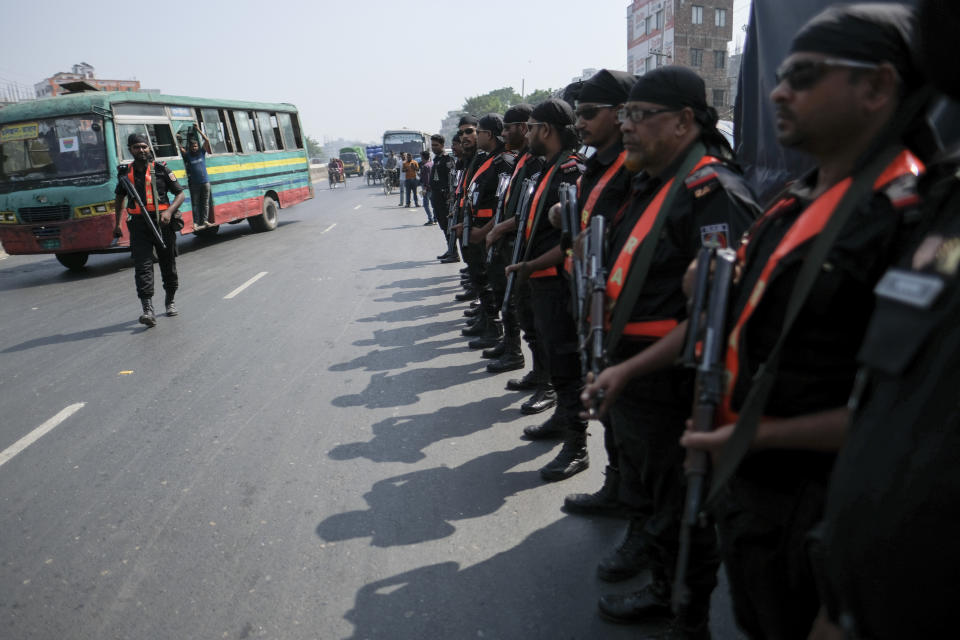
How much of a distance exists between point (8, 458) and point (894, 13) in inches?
195

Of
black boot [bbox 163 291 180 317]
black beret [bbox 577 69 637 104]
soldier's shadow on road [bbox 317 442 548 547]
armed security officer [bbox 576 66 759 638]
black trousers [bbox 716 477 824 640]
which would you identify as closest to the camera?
black trousers [bbox 716 477 824 640]

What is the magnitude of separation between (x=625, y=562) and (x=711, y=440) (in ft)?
4.87

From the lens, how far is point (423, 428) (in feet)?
14.3

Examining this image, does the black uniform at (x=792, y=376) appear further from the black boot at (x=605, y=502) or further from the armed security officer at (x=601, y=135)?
the black boot at (x=605, y=502)

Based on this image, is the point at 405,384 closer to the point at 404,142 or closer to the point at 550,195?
the point at 550,195

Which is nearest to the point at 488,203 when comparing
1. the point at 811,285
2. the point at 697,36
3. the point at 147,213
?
the point at 147,213

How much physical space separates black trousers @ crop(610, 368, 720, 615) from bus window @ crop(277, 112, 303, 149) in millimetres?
17032

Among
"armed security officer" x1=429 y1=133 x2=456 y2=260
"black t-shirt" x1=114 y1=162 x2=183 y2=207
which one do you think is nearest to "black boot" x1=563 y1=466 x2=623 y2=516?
"black t-shirt" x1=114 y1=162 x2=183 y2=207

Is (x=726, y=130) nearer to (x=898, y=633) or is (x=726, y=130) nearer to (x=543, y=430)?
(x=543, y=430)

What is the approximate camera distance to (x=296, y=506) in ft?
11.1

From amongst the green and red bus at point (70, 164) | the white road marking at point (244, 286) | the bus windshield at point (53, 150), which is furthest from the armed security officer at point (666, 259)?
the bus windshield at point (53, 150)

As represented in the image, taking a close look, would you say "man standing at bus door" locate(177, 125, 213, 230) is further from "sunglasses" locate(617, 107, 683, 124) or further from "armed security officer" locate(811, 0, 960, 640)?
"armed security officer" locate(811, 0, 960, 640)

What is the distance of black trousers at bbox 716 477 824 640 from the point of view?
1400 mm

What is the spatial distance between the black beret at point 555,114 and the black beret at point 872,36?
8.41 feet
